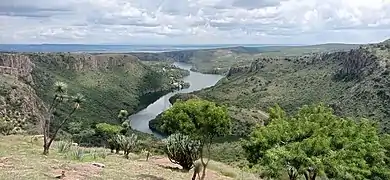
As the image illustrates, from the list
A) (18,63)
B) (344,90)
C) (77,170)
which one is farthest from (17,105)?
(344,90)

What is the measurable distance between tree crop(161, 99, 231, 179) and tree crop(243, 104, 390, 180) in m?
3.14

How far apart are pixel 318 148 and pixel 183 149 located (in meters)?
8.54

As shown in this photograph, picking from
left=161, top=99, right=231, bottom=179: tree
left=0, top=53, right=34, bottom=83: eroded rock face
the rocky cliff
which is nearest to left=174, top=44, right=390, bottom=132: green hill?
the rocky cliff

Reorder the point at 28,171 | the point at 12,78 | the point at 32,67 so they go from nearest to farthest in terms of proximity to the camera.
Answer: the point at 28,171 < the point at 12,78 < the point at 32,67

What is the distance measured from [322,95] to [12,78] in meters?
91.9

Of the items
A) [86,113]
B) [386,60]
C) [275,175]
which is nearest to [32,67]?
[86,113]

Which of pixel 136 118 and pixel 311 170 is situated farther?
pixel 136 118

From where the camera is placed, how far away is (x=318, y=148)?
26.9 metres

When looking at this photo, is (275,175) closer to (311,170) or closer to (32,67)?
(311,170)

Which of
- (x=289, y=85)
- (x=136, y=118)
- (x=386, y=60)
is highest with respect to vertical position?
(x=386, y=60)

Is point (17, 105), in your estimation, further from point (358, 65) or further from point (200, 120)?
point (358, 65)

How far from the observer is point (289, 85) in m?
188

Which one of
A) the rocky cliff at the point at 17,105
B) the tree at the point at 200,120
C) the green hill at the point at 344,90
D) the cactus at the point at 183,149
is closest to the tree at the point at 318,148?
the tree at the point at 200,120

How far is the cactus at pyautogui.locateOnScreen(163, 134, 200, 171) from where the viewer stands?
1207 inches
